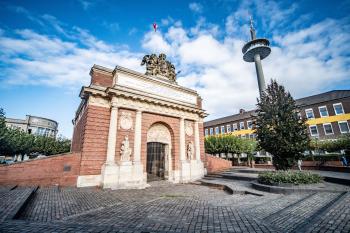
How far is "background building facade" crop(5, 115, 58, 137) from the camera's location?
1796 inches

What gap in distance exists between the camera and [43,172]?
10398mm

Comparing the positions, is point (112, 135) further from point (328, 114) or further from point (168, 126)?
point (328, 114)

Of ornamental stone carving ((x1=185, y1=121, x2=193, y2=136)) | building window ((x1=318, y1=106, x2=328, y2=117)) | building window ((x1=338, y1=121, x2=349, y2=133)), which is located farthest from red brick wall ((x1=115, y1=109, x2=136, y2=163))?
building window ((x1=338, y1=121, x2=349, y2=133))

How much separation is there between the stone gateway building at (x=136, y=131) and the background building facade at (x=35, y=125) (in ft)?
146

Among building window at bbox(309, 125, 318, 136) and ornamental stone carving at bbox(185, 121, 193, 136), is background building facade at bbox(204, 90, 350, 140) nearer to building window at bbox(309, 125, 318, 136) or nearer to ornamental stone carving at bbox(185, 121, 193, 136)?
building window at bbox(309, 125, 318, 136)

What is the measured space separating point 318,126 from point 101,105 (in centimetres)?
3539

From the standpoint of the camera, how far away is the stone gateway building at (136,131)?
11.6 metres

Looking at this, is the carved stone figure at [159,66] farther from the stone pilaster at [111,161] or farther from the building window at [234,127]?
the building window at [234,127]

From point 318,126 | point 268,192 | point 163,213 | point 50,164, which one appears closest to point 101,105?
point 50,164

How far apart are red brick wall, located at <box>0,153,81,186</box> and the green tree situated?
12.6 metres

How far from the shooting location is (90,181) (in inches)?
437

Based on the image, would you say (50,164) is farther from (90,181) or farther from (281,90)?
(281,90)

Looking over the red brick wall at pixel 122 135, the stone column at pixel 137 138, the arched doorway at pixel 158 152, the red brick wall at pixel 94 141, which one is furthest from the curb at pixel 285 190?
the red brick wall at pixel 94 141

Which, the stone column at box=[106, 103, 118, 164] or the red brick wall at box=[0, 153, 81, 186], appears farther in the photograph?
the stone column at box=[106, 103, 118, 164]
